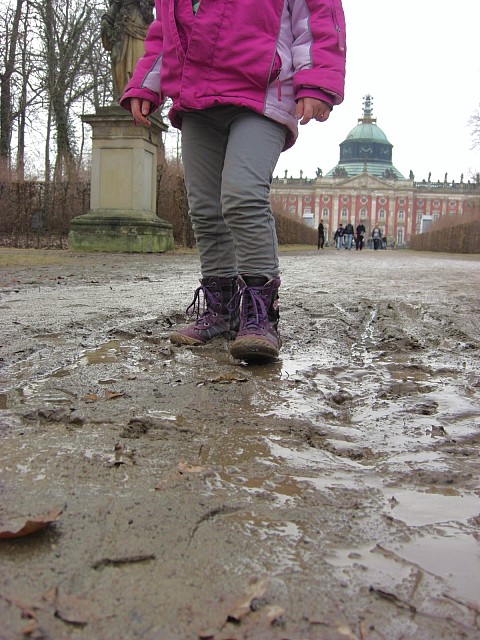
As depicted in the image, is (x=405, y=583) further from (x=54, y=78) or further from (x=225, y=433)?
(x=54, y=78)

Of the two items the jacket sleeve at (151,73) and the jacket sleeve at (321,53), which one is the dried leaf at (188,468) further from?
the jacket sleeve at (151,73)

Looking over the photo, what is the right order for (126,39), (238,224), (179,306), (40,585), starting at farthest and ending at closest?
(126,39)
(179,306)
(238,224)
(40,585)

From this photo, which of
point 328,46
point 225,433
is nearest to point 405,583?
point 225,433

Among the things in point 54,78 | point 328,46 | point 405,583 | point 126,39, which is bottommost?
point 405,583

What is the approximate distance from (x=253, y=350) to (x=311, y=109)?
0.95 m

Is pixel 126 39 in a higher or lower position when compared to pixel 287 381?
higher

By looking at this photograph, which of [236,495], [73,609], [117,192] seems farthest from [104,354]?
[117,192]

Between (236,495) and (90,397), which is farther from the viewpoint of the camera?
(90,397)

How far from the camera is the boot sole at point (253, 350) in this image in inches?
92.0

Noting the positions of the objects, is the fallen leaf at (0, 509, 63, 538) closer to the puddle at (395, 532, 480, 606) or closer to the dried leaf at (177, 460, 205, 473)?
the dried leaf at (177, 460, 205, 473)

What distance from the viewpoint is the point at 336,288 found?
591 cm

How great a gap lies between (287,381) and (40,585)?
1.32 meters

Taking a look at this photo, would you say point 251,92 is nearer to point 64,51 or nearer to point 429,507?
point 429,507

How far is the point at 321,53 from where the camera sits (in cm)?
245
